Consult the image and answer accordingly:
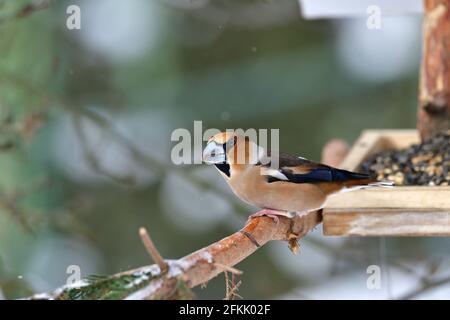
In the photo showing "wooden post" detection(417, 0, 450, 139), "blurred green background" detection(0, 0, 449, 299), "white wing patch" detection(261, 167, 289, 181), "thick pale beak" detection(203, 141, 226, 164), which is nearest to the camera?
"thick pale beak" detection(203, 141, 226, 164)

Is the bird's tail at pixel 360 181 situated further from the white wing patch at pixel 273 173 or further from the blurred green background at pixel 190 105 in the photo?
the blurred green background at pixel 190 105

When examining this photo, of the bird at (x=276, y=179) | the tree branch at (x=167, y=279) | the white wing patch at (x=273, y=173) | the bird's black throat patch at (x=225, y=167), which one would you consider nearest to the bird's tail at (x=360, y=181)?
the bird at (x=276, y=179)

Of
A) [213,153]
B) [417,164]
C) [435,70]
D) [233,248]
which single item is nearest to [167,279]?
[233,248]

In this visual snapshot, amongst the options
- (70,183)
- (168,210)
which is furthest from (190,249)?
(70,183)

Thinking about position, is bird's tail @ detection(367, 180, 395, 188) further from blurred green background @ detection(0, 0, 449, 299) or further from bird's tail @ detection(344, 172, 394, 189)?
blurred green background @ detection(0, 0, 449, 299)

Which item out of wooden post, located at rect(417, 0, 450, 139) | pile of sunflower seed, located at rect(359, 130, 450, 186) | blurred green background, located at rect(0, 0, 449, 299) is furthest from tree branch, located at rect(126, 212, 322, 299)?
blurred green background, located at rect(0, 0, 449, 299)
